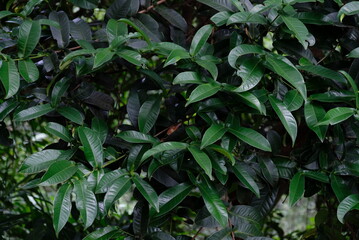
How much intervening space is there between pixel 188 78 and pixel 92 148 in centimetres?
21

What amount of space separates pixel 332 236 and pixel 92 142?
63 cm

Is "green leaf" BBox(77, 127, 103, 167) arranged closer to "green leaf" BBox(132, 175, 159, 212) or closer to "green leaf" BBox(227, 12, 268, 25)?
"green leaf" BBox(132, 175, 159, 212)

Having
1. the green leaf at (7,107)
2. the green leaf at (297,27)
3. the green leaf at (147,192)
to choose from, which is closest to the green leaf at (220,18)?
the green leaf at (297,27)

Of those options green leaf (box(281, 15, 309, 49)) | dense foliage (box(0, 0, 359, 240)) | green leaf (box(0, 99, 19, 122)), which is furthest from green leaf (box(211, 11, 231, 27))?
green leaf (box(0, 99, 19, 122))

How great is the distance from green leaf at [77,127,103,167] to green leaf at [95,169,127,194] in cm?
3

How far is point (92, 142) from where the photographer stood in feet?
2.78

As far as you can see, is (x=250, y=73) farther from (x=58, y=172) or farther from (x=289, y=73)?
(x=58, y=172)

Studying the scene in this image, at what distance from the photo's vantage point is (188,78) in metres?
0.84

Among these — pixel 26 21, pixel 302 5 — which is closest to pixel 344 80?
pixel 302 5

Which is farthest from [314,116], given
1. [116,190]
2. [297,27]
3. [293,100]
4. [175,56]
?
[116,190]

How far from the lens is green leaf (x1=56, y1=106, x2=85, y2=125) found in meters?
0.90

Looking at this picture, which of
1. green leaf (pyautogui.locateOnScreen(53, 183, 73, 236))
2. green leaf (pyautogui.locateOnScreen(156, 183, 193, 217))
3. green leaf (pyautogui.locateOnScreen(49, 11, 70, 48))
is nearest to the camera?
green leaf (pyautogui.locateOnScreen(53, 183, 73, 236))

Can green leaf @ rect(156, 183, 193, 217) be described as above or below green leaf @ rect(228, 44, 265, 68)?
below

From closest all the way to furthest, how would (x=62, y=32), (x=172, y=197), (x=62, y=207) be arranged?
1. (x=62, y=207)
2. (x=172, y=197)
3. (x=62, y=32)
